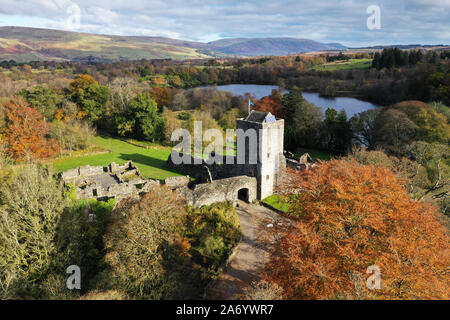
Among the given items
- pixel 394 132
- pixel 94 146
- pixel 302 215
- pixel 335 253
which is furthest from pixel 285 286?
pixel 94 146

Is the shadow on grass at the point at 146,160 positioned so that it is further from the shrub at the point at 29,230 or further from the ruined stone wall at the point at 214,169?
the shrub at the point at 29,230

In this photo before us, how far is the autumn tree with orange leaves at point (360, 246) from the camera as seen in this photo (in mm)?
10695

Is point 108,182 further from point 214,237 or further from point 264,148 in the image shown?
point 264,148

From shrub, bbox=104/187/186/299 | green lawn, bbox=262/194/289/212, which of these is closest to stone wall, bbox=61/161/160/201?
shrub, bbox=104/187/186/299

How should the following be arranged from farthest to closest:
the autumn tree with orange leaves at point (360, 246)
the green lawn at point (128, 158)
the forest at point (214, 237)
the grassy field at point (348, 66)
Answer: the grassy field at point (348, 66) < the green lawn at point (128, 158) < the forest at point (214, 237) < the autumn tree with orange leaves at point (360, 246)

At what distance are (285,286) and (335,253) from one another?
2.74 m

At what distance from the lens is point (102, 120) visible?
45094 millimetres

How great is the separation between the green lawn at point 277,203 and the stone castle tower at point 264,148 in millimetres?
471

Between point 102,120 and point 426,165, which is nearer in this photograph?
point 426,165

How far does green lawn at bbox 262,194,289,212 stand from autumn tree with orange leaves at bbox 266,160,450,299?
8.21 metres

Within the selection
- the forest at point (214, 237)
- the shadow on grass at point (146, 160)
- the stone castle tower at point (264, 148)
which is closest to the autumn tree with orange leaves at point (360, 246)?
the forest at point (214, 237)

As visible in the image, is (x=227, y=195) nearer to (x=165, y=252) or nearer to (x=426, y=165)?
(x=165, y=252)

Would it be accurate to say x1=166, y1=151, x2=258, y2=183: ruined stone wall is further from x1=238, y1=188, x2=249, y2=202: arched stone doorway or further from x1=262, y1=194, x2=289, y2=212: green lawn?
x1=262, y1=194, x2=289, y2=212: green lawn

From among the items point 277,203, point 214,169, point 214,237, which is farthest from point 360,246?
point 214,169
